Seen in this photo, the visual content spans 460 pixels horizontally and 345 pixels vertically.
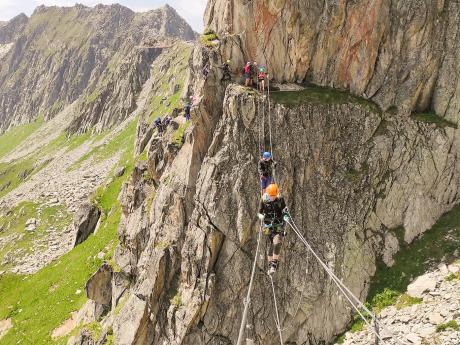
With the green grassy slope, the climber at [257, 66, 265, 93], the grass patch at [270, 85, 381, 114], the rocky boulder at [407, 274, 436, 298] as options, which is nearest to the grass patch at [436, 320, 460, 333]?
the rocky boulder at [407, 274, 436, 298]

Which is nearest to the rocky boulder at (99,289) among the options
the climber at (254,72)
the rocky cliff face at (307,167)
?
the rocky cliff face at (307,167)

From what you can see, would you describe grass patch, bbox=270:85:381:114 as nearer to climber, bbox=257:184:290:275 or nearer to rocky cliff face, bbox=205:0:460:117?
rocky cliff face, bbox=205:0:460:117

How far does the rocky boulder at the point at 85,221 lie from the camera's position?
56469 millimetres

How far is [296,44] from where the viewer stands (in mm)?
28391

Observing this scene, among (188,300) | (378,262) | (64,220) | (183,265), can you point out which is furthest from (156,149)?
(64,220)

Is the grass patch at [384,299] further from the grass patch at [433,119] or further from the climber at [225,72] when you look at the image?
the climber at [225,72]

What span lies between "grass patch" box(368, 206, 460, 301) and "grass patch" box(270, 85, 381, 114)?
32.9 ft

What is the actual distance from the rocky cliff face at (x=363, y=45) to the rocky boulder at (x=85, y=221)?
40412 mm

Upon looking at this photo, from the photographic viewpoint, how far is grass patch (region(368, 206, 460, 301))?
2408cm

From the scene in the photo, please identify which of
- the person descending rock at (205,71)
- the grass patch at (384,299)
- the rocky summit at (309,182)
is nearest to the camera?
the grass patch at (384,299)

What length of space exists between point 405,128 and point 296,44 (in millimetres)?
10734

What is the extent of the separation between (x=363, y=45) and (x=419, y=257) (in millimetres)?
16444

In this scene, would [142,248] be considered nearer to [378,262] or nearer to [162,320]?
[162,320]

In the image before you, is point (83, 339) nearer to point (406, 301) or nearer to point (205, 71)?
point (205, 71)
